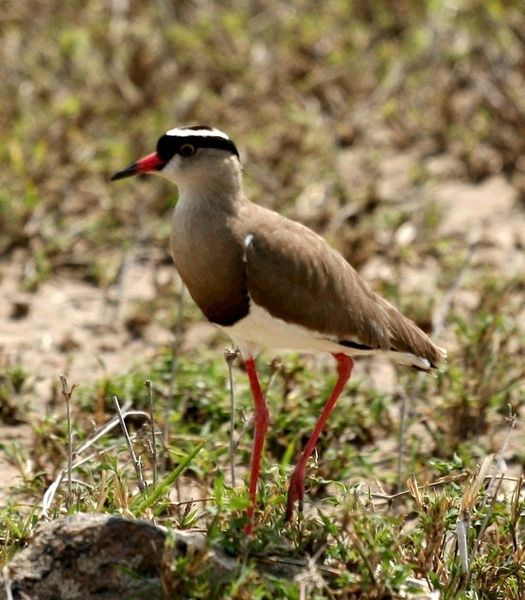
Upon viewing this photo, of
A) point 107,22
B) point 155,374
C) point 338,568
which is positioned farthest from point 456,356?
point 107,22

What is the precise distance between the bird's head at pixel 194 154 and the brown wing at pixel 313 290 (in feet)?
0.60

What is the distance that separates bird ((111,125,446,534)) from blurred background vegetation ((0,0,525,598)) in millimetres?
431

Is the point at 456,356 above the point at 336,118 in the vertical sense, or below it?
below

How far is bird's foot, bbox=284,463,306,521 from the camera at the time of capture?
358cm

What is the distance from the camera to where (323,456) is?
14.9 ft

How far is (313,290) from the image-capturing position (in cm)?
390

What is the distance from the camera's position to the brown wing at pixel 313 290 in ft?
12.4

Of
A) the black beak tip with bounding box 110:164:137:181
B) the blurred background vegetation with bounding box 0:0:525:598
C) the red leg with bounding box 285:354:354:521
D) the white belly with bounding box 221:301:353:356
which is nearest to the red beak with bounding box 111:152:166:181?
the black beak tip with bounding box 110:164:137:181

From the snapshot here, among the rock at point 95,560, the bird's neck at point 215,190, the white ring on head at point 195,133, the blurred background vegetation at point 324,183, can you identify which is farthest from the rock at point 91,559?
the white ring on head at point 195,133

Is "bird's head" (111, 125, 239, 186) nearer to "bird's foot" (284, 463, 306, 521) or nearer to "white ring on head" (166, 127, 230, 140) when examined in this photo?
"white ring on head" (166, 127, 230, 140)

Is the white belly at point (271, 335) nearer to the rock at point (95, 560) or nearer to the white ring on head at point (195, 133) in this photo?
the white ring on head at point (195, 133)

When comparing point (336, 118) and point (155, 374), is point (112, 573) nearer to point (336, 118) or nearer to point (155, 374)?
point (155, 374)

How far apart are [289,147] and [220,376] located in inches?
88.4

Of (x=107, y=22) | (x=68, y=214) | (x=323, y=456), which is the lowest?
(x=323, y=456)
